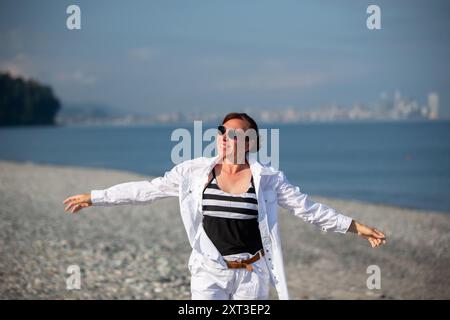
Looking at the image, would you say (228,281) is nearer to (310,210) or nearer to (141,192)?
(310,210)

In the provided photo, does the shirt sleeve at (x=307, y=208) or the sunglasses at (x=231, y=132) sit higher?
the sunglasses at (x=231, y=132)

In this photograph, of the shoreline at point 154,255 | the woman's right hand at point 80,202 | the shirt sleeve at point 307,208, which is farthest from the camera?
the shoreline at point 154,255

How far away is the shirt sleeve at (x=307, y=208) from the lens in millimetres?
5344

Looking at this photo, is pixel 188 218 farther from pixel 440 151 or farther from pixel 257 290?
pixel 440 151

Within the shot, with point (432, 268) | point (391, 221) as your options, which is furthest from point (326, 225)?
point (391, 221)

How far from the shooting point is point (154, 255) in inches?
575

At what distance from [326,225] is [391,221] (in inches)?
842

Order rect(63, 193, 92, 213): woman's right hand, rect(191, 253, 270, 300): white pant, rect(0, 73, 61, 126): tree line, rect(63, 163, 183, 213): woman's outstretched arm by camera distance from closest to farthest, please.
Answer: rect(191, 253, 270, 300): white pant < rect(63, 163, 183, 213): woman's outstretched arm < rect(63, 193, 92, 213): woman's right hand < rect(0, 73, 61, 126): tree line

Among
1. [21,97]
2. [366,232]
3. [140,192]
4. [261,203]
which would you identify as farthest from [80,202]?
[21,97]

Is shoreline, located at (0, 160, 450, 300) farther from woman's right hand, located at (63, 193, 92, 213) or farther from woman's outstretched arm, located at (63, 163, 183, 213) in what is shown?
woman's outstretched arm, located at (63, 163, 183, 213)

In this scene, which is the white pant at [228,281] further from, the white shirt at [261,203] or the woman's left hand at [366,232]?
the woman's left hand at [366,232]

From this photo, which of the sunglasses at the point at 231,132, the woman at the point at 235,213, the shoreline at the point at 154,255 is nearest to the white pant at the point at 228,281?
the woman at the point at 235,213

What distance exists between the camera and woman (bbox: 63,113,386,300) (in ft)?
17.2

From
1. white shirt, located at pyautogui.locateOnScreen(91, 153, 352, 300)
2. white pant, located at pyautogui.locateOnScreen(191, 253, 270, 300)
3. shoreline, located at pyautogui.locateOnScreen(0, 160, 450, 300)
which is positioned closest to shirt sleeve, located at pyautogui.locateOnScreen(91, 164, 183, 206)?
white shirt, located at pyautogui.locateOnScreen(91, 153, 352, 300)
